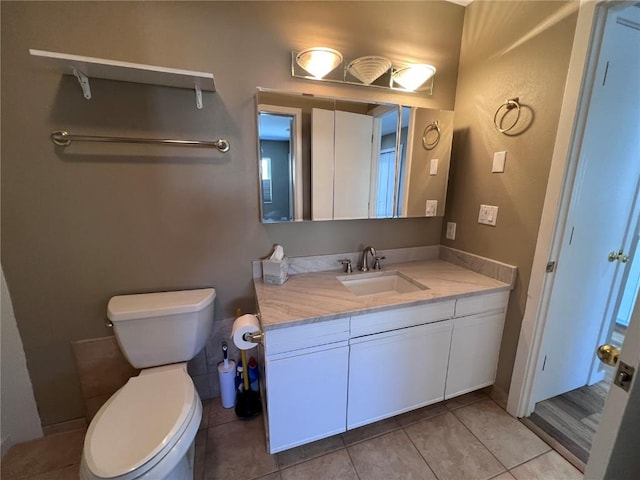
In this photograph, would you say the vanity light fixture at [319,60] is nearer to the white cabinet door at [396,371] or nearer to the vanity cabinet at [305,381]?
the vanity cabinet at [305,381]

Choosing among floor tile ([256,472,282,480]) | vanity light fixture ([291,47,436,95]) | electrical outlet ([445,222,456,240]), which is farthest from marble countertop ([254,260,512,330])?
vanity light fixture ([291,47,436,95])

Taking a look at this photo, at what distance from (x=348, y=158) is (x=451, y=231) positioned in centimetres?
97

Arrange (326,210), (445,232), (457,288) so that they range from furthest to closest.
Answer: (445,232) → (326,210) → (457,288)

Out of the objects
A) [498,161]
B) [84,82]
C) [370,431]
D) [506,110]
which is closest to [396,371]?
[370,431]

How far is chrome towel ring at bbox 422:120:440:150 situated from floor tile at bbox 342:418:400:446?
68.6 inches

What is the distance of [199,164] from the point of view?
1411 mm

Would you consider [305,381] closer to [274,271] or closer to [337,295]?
[337,295]

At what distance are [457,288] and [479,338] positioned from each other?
0.38 metres

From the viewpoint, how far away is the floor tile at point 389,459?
128 centimetres

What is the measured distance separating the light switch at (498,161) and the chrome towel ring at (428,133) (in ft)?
1.18

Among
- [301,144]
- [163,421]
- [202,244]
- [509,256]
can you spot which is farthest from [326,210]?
[163,421]

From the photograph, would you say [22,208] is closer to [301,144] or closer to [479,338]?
[301,144]

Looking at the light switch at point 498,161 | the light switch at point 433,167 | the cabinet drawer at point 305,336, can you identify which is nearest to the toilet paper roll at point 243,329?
the cabinet drawer at point 305,336

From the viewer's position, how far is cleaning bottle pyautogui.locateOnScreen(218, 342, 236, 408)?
1587mm
